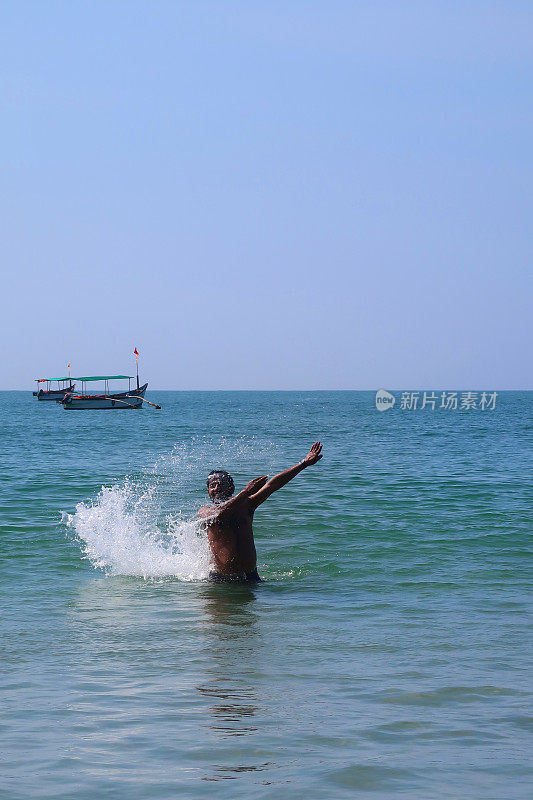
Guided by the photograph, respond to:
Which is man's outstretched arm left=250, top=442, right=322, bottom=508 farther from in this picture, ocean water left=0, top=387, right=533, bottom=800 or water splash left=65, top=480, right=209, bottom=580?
ocean water left=0, top=387, right=533, bottom=800

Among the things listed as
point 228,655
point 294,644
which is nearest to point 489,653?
point 294,644

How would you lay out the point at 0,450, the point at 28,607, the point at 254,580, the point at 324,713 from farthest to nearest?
the point at 0,450, the point at 254,580, the point at 28,607, the point at 324,713

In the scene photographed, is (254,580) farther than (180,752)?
Yes

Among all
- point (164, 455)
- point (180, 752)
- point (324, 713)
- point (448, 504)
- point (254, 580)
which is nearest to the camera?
point (180, 752)

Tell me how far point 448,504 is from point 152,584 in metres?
9.34

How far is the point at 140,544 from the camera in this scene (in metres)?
13.0

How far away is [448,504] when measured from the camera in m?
18.6

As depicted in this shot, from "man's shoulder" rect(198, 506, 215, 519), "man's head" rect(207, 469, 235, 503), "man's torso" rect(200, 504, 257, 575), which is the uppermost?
"man's head" rect(207, 469, 235, 503)

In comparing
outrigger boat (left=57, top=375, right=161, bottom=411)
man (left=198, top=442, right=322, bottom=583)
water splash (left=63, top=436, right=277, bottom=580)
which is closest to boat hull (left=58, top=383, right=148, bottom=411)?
outrigger boat (left=57, top=375, right=161, bottom=411)

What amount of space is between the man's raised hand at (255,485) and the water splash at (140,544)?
2.88 ft

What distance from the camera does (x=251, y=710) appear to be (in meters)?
6.12

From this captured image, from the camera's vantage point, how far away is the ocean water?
5121mm

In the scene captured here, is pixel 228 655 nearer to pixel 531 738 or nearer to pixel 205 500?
pixel 531 738

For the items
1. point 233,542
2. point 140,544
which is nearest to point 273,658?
point 233,542
